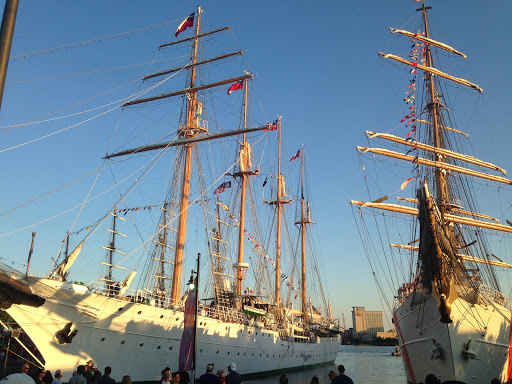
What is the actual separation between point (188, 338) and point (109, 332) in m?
7.50

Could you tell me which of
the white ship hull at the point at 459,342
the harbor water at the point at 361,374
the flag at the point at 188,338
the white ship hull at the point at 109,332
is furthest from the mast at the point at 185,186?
the white ship hull at the point at 459,342

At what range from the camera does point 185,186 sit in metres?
26.7

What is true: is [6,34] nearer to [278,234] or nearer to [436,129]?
[436,129]

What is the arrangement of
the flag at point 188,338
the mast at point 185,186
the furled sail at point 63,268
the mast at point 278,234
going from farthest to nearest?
the mast at point 278,234
the mast at point 185,186
the furled sail at point 63,268
the flag at point 188,338

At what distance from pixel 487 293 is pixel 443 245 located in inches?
175

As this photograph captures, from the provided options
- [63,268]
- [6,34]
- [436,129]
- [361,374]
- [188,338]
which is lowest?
[361,374]

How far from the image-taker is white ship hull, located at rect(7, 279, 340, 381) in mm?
17469

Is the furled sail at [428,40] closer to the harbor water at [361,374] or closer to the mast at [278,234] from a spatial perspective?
the mast at [278,234]

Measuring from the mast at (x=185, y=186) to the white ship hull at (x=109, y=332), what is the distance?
237cm

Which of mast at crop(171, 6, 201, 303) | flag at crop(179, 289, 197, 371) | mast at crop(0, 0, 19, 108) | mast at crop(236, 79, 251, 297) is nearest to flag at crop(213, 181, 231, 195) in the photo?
mast at crop(236, 79, 251, 297)

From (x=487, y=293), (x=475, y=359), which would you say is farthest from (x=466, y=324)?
(x=487, y=293)

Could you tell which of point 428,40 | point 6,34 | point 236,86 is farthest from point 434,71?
point 6,34

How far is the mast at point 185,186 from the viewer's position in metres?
24.5

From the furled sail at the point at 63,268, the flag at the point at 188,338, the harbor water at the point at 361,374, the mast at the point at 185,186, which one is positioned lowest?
the harbor water at the point at 361,374
